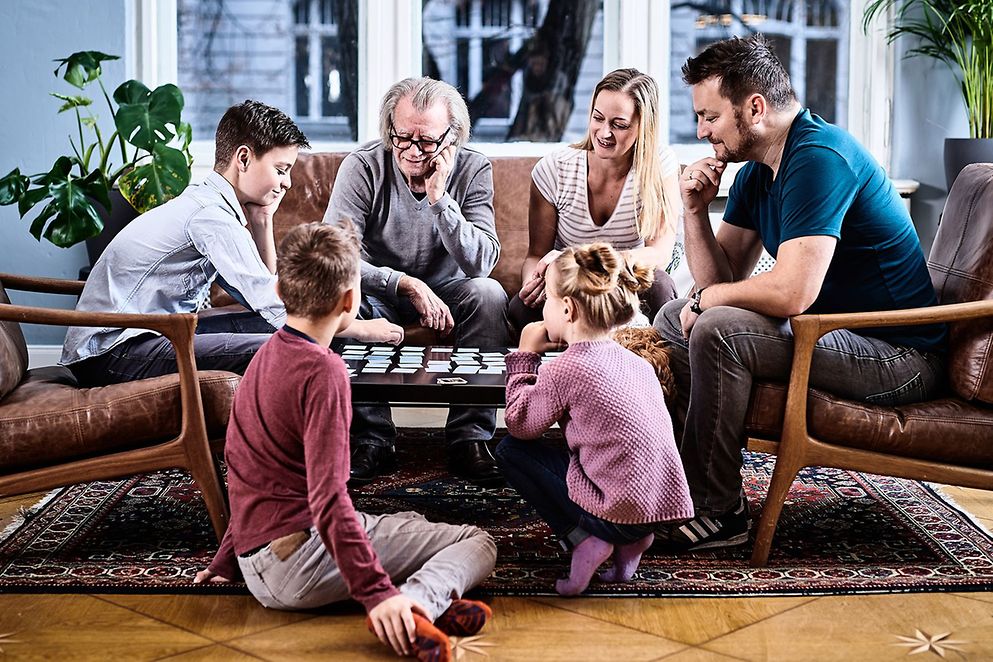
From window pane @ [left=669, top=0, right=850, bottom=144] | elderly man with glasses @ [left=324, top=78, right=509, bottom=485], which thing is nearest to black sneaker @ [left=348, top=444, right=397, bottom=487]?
elderly man with glasses @ [left=324, top=78, right=509, bottom=485]

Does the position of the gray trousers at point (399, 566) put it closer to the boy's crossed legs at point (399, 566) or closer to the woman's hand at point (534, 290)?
the boy's crossed legs at point (399, 566)

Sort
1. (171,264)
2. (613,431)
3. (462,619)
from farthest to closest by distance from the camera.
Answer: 1. (171,264)
2. (613,431)
3. (462,619)

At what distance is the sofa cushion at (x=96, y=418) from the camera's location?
230cm

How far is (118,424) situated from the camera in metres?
2.34

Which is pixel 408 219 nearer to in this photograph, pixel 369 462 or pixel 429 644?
pixel 369 462

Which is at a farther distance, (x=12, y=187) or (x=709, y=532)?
(x=12, y=187)

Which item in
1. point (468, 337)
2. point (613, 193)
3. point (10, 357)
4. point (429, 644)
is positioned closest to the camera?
point (429, 644)

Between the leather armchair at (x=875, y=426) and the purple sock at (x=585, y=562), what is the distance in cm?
42

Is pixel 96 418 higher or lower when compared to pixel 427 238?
lower

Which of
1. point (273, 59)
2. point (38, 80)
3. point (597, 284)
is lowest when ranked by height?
point (597, 284)

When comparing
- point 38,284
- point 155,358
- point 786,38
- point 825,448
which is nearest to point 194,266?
point 155,358

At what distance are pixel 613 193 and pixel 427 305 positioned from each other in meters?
0.75

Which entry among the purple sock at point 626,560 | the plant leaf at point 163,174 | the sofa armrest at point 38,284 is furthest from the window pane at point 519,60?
the purple sock at point 626,560

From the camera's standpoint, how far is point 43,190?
3783mm
